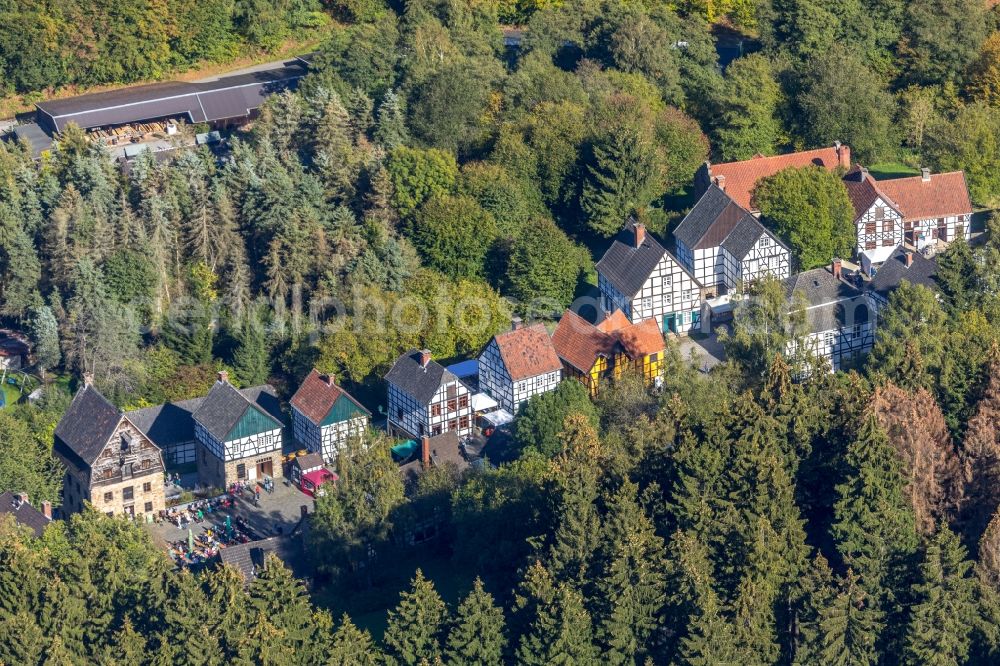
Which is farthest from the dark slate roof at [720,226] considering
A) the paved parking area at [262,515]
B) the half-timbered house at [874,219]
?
the paved parking area at [262,515]

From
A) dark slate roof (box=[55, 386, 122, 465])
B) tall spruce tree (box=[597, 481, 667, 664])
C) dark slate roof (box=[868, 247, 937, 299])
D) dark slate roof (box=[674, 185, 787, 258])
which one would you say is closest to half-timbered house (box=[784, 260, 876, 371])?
dark slate roof (box=[868, 247, 937, 299])

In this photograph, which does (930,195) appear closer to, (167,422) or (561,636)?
(167,422)

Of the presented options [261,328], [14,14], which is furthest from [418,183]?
[14,14]

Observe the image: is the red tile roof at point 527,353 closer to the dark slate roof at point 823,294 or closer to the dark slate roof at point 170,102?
the dark slate roof at point 823,294

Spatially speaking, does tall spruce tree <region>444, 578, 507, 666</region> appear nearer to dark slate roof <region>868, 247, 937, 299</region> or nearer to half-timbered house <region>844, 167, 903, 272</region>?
dark slate roof <region>868, 247, 937, 299</region>

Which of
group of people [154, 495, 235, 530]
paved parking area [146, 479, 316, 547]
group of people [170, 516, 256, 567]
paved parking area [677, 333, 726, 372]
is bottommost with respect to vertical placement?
group of people [154, 495, 235, 530]

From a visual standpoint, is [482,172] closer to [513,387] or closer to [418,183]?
[418,183]

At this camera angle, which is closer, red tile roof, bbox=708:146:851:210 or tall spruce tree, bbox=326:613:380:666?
tall spruce tree, bbox=326:613:380:666
